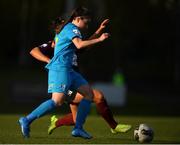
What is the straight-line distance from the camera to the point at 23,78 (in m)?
47.0

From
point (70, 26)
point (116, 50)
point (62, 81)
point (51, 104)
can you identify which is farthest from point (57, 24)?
point (116, 50)

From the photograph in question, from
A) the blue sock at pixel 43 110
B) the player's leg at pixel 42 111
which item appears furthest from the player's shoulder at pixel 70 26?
the blue sock at pixel 43 110

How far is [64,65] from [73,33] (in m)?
0.50

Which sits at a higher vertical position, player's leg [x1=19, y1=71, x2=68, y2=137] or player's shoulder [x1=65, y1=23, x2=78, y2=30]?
player's shoulder [x1=65, y1=23, x2=78, y2=30]

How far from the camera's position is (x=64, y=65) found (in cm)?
1219

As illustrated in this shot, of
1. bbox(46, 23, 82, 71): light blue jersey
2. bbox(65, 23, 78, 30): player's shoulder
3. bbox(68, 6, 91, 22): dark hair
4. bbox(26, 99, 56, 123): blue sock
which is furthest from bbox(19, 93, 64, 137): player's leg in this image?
bbox(68, 6, 91, 22): dark hair

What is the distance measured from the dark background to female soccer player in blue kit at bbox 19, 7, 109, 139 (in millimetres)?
12376

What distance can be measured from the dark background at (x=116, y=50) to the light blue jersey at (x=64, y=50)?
12515mm

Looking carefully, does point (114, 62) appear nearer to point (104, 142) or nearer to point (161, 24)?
point (161, 24)

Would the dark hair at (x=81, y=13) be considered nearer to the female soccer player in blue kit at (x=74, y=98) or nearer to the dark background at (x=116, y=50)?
the female soccer player in blue kit at (x=74, y=98)

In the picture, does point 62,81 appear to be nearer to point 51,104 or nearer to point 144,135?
point 51,104

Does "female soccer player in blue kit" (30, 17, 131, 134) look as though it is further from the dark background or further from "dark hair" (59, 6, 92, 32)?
the dark background

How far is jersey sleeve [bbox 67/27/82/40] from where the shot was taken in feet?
39.4

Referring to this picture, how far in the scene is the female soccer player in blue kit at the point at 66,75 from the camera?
12.0 m
